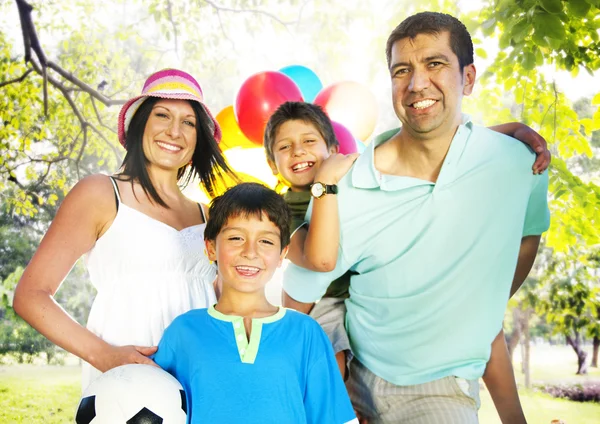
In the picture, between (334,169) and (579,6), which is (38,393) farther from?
(579,6)

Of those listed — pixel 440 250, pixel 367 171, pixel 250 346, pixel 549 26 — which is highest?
pixel 549 26

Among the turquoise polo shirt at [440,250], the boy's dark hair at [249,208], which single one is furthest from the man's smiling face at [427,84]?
the boy's dark hair at [249,208]

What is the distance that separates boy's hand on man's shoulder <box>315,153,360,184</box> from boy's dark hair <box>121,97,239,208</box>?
0.60 metres

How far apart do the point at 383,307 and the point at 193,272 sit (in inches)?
27.3

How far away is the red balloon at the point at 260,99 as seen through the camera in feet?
10.9

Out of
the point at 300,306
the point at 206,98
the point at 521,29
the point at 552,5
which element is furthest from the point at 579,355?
the point at 300,306

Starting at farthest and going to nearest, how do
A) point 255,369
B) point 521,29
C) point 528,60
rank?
point 528,60 → point 521,29 → point 255,369

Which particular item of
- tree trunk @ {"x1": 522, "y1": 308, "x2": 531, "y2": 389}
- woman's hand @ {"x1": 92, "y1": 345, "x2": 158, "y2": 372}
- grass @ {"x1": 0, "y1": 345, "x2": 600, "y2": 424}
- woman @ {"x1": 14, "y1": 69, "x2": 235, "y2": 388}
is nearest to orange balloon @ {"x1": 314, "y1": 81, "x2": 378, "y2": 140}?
woman @ {"x1": 14, "y1": 69, "x2": 235, "y2": 388}

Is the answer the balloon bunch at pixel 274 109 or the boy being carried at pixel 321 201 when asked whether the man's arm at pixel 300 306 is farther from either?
the balloon bunch at pixel 274 109

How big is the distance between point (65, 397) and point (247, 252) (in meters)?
7.91

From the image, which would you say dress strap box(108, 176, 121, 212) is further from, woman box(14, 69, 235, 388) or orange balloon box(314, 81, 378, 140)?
orange balloon box(314, 81, 378, 140)

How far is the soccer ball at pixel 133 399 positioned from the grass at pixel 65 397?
23.2ft

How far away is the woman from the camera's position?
1.83 metres

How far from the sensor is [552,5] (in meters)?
2.44
